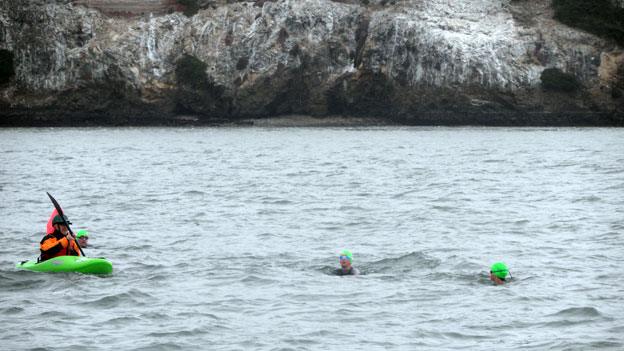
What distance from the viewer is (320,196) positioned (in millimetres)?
32625

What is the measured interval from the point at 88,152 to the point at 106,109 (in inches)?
903

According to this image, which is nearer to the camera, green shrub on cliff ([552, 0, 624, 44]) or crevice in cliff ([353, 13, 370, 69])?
green shrub on cliff ([552, 0, 624, 44])

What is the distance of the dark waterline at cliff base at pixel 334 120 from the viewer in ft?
220

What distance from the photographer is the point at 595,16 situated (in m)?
70.5

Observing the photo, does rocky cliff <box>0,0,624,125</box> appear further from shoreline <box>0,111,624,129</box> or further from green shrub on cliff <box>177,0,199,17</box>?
green shrub on cliff <box>177,0,199,17</box>

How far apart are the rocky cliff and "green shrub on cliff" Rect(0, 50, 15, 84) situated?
0.08 metres

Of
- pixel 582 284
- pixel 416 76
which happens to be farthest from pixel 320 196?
pixel 416 76

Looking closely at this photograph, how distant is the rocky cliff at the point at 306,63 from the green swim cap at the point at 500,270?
165 ft

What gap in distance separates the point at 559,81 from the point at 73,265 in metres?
52.8

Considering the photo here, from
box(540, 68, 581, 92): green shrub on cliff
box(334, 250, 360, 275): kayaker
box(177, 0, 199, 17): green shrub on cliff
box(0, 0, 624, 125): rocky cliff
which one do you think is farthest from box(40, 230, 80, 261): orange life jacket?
box(177, 0, 199, 17): green shrub on cliff

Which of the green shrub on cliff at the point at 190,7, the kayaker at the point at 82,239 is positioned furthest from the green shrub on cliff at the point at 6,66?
the kayaker at the point at 82,239

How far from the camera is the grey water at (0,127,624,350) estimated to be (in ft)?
49.9

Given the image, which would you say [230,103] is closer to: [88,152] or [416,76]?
[416,76]

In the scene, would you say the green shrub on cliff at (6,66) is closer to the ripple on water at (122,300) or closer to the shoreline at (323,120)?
the shoreline at (323,120)
